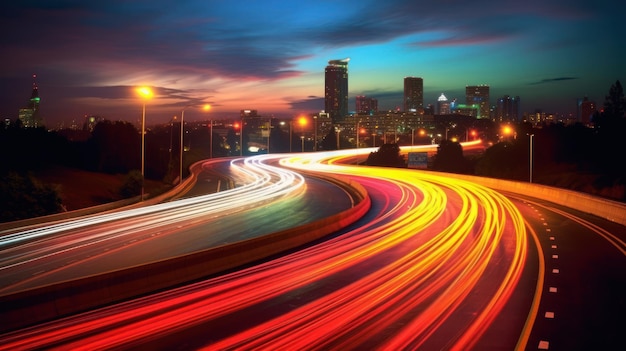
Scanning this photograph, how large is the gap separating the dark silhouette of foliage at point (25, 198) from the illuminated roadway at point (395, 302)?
2915 cm

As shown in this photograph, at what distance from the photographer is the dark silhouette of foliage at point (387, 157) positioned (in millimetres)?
103812

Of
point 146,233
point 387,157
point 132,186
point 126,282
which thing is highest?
point 387,157

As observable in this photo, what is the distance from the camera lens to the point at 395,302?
43.8ft

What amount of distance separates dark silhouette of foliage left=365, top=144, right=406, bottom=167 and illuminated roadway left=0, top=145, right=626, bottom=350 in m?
79.0

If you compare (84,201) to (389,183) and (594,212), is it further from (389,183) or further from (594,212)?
(594,212)

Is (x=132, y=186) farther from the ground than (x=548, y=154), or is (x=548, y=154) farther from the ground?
(x=548, y=154)

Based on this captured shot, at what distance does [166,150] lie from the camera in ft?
502

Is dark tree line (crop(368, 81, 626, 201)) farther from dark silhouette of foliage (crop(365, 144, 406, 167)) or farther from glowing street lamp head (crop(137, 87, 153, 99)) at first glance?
glowing street lamp head (crop(137, 87, 153, 99))

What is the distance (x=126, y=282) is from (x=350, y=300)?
499 cm

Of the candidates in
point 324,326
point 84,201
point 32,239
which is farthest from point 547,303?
point 84,201

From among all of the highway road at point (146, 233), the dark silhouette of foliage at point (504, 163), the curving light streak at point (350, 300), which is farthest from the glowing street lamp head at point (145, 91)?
the dark silhouette of foliage at point (504, 163)

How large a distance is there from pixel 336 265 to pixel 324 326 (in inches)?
252

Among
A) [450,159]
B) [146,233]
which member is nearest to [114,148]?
[450,159]

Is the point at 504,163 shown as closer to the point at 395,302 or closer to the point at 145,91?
the point at 145,91
